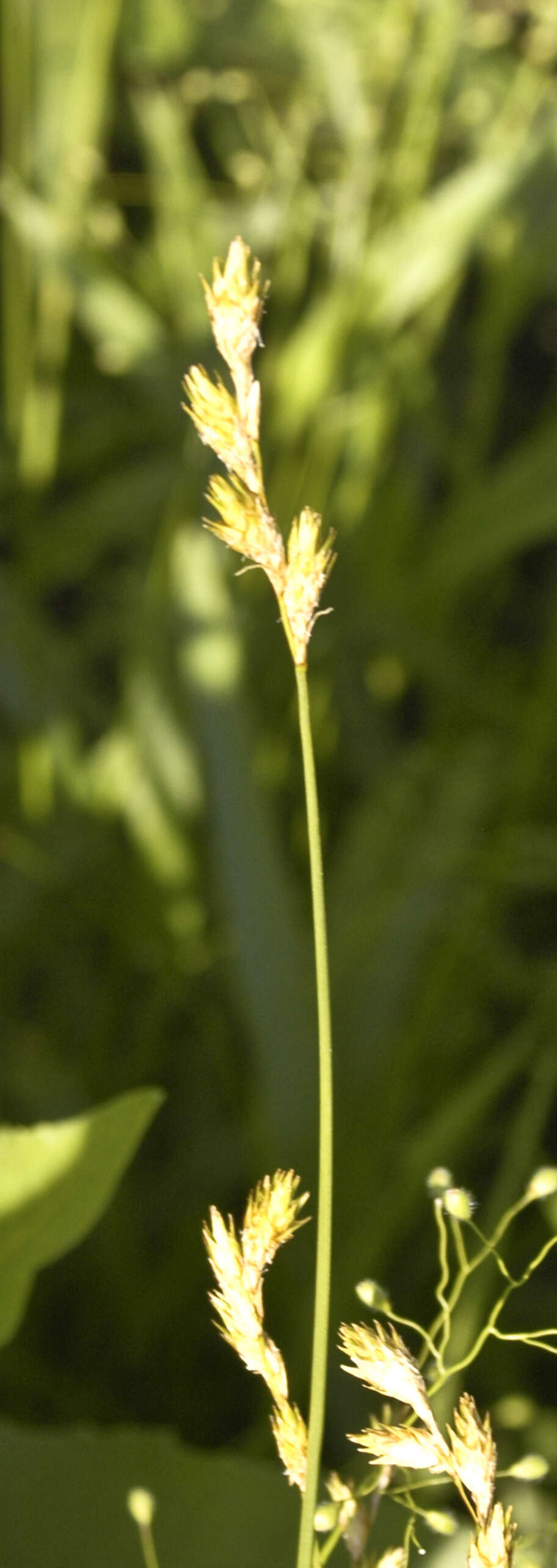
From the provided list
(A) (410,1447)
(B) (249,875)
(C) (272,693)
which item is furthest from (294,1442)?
(C) (272,693)

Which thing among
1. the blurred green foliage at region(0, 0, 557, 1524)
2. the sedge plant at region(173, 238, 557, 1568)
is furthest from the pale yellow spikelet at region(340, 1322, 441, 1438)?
the blurred green foliage at region(0, 0, 557, 1524)

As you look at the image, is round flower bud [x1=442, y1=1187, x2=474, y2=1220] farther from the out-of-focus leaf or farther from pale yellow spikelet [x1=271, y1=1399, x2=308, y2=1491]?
the out-of-focus leaf

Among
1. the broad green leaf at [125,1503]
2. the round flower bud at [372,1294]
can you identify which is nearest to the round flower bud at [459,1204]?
the round flower bud at [372,1294]

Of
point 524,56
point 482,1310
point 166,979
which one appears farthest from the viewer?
point 524,56

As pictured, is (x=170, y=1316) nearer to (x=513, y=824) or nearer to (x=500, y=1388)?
(x=500, y=1388)

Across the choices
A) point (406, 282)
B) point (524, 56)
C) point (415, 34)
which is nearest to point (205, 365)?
point (406, 282)

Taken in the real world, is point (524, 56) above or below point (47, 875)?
above
